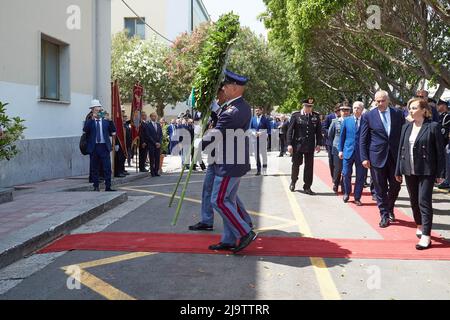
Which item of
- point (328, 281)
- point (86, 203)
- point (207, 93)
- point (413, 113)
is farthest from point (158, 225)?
point (413, 113)

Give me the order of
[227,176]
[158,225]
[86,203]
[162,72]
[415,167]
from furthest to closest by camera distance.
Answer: [162,72]
[86,203]
[158,225]
[415,167]
[227,176]

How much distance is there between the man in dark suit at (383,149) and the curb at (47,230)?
13.6 feet

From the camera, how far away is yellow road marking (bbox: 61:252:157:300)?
4.37 meters

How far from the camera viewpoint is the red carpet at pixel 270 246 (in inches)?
228

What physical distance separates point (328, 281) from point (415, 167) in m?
2.18

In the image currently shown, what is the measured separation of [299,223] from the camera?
7559mm

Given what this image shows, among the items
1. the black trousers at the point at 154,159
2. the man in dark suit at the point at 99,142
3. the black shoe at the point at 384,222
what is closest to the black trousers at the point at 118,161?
the black trousers at the point at 154,159

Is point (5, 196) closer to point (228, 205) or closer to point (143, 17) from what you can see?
point (228, 205)

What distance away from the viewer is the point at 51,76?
14.0 meters

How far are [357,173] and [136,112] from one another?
7580 mm

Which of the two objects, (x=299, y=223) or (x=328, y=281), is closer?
(x=328, y=281)

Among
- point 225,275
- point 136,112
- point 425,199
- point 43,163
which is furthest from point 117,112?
point 225,275

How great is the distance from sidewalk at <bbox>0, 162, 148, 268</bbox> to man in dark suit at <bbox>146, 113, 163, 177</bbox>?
4.25 metres
